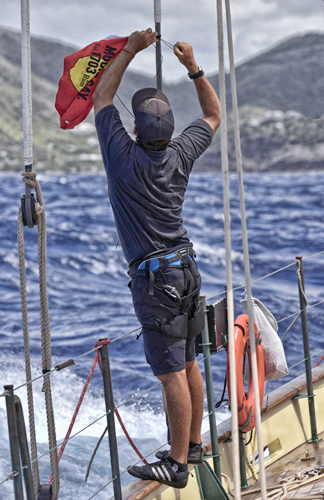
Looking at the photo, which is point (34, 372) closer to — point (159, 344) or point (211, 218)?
point (159, 344)

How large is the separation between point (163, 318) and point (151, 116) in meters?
0.55

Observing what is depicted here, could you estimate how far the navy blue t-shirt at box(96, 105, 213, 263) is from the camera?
1556 mm

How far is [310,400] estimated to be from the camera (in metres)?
2.44

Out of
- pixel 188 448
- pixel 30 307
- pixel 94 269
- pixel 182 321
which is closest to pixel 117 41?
pixel 182 321

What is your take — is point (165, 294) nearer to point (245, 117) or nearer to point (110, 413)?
point (110, 413)

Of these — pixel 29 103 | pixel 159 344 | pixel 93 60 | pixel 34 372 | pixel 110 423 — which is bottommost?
pixel 34 372

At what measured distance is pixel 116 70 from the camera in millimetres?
1599

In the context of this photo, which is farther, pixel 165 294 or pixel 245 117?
pixel 245 117

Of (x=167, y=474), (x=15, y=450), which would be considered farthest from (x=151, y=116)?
(x=167, y=474)

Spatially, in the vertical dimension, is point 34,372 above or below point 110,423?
below

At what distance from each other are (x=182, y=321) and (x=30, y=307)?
8.07m

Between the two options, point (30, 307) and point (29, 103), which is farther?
point (30, 307)

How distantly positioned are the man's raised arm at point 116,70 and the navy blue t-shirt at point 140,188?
0.04 m

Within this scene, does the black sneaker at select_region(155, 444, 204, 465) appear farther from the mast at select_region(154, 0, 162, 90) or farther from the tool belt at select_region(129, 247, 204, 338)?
the mast at select_region(154, 0, 162, 90)
